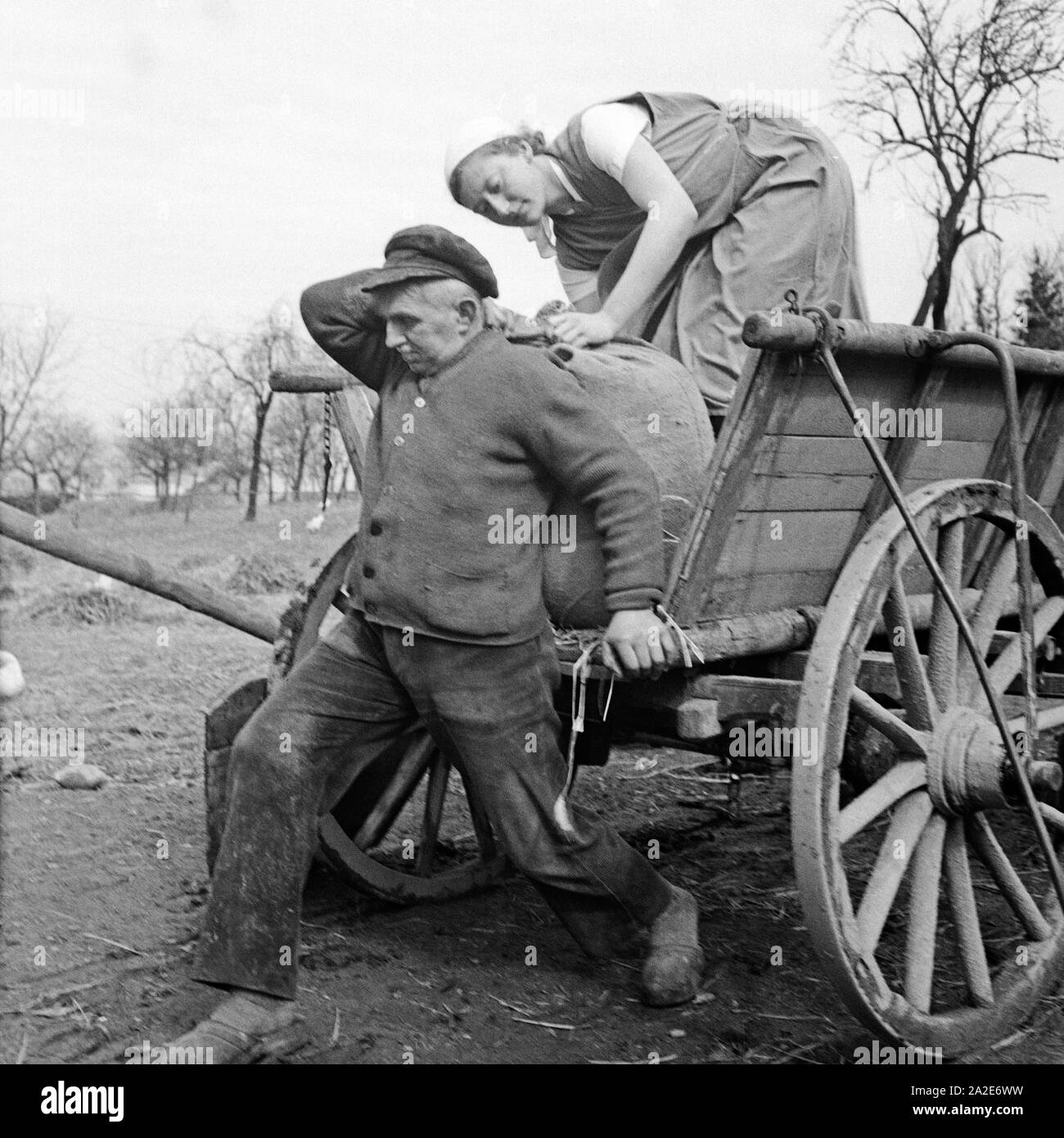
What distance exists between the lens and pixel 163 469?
227 inches

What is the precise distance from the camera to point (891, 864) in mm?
2559

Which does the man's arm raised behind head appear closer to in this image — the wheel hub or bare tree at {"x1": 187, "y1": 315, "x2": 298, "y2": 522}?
the wheel hub

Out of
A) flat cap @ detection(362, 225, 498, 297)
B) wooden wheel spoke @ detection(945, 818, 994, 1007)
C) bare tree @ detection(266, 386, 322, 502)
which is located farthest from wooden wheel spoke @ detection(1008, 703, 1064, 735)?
bare tree @ detection(266, 386, 322, 502)

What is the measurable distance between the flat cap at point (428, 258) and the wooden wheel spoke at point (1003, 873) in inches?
57.9

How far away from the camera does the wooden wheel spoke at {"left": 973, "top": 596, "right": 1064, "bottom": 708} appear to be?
110 inches

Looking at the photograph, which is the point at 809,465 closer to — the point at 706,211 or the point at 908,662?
the point at 908,662

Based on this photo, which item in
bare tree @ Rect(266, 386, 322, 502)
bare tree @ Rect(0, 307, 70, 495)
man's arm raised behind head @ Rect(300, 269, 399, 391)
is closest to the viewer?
man's arm raised behind head @ Rect(300, 269, 399, 391)

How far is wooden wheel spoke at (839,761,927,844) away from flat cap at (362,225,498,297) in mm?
1188

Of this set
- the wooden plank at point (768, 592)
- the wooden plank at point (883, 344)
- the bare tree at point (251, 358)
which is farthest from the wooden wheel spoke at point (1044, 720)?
the bare tree at point (251, 358)

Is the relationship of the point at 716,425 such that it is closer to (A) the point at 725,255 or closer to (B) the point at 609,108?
(A) the point at 725,255

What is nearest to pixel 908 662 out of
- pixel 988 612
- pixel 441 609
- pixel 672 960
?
pixel 988 612

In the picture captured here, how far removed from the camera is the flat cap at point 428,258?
246 cm

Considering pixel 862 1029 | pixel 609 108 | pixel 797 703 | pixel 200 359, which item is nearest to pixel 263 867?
pixel 797 703

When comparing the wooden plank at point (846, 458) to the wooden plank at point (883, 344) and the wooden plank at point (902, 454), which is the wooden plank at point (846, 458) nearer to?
the wooden plank at point (902, 454)
